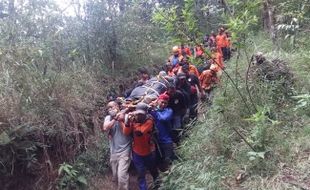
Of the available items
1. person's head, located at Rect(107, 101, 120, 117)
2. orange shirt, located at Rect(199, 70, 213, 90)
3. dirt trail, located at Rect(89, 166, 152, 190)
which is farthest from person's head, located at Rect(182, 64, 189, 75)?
dirt trail, located at Rect(89, 166, 152, 190)

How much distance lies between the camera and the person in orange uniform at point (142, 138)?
618cm

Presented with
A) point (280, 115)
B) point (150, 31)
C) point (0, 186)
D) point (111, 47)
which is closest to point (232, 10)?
point (280, 115)

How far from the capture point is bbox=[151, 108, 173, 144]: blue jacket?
6.64 m

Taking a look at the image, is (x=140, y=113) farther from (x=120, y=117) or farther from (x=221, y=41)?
(x=221, y=41)

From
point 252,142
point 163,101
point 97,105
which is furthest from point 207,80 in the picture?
point 252,142

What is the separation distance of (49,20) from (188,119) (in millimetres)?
3998

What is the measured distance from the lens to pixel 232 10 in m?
5.90

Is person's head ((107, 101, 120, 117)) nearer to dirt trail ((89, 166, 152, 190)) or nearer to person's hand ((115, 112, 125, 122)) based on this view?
person's hand ((115, 112, 125, 122))

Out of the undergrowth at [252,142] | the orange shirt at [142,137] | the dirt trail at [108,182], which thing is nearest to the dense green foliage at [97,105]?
the undergrowth at [252,142]

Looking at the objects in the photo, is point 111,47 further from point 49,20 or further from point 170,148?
point 170,148

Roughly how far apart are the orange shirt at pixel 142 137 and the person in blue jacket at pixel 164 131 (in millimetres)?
344

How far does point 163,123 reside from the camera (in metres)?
6.68

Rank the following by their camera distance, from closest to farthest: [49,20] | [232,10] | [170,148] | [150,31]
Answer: [232,10] → [170,148] → [49,20] → [150,31]

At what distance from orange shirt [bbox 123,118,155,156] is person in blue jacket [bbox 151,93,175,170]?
344mm
